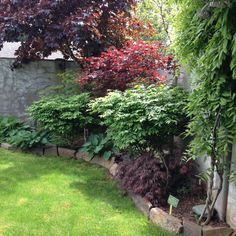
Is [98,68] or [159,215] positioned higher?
[98,68]

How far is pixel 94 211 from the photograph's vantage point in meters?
3.39

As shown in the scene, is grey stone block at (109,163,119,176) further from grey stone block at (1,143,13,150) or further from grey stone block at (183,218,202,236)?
grey stone block at (1,143,13,150)

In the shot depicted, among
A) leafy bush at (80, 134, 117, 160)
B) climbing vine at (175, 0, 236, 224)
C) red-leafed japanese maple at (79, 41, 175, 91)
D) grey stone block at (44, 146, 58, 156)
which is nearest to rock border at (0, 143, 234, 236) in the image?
climbing vine at (175, 0, 236, 224)

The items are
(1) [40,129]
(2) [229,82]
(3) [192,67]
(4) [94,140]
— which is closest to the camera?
(2) [229,82]

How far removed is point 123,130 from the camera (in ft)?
11.3

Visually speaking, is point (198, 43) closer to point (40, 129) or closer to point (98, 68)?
point (98, 68)

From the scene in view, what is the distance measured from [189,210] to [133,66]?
7.08ft

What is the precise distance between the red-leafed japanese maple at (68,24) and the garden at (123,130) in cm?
2

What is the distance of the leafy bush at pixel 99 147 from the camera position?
4.91m

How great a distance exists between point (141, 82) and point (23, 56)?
10.7 ft

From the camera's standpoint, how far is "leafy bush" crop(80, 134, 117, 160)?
4910mm

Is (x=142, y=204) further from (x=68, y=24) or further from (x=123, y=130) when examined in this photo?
(x=68, y=24)

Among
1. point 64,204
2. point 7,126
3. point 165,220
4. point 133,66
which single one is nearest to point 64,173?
point 64,204

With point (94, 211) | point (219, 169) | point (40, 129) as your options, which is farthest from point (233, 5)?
point (40, 129)
